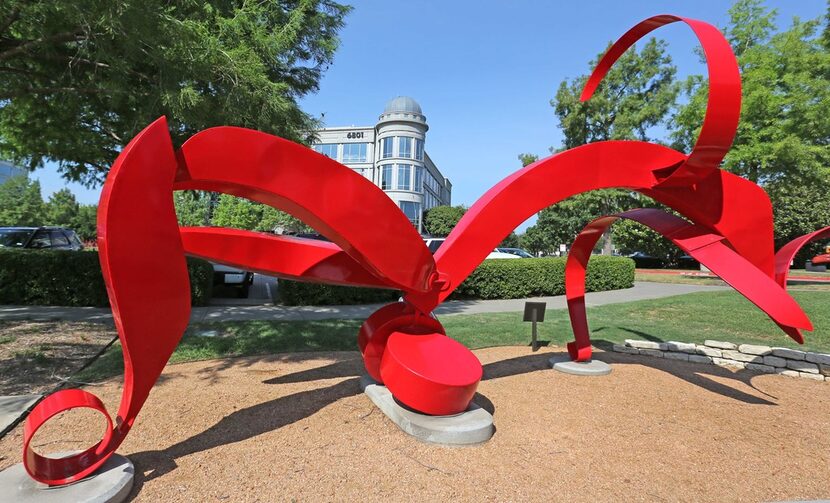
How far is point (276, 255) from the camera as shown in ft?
14.3

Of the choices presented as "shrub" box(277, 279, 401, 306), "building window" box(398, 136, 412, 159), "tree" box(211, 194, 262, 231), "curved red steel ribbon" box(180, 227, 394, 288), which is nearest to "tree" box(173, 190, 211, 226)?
"tree" box(211, 194, 262, 231)

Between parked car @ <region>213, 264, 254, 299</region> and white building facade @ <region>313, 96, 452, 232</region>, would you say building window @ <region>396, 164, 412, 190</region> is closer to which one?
white building facade @ <region>313, 96, 452, 232</region>

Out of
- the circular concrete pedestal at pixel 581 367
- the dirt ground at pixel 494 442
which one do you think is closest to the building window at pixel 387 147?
the circular concrete pedestal at pixel 581 367

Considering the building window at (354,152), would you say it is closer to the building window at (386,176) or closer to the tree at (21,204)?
the building window at (386,176)

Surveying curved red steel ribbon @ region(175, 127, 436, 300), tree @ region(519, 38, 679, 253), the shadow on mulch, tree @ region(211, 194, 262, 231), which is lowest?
the shadow on mulch

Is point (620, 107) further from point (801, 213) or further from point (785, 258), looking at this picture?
point (785, 258)

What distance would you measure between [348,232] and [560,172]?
Answer: 223cm

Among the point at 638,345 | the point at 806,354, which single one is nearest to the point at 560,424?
the point at 638,345

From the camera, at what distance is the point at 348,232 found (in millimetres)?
3738

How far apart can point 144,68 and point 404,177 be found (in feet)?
179

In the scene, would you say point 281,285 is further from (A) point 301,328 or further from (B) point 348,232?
(B) point 348,232

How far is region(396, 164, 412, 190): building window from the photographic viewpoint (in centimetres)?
6275

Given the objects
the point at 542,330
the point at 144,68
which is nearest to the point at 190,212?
the point at 144,68

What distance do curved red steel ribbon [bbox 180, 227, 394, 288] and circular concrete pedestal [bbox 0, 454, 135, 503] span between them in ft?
5.64
